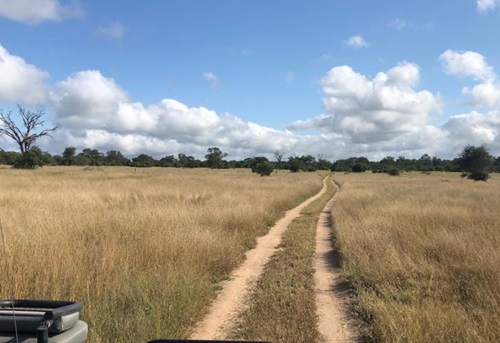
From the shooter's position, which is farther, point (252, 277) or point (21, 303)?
point (252, 277)

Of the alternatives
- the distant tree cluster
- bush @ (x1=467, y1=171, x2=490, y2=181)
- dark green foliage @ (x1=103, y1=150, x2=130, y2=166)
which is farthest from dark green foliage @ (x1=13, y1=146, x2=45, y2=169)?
bush @ (x1=467, y1=171, x2=490, y2=181)

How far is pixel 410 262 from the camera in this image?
8500 mm

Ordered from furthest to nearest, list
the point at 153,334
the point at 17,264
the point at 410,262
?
the point at 410,262
the point at 17,264
the point at 153,334

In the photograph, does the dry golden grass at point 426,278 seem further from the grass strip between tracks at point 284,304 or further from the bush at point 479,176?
the bush at point 479,176

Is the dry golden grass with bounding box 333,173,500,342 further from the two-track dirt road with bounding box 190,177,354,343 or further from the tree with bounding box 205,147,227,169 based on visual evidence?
the tree with bounding box 205,147,227,169

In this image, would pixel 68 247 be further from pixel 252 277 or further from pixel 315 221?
pixel 315 221

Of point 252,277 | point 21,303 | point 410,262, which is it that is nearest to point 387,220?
point 410,262

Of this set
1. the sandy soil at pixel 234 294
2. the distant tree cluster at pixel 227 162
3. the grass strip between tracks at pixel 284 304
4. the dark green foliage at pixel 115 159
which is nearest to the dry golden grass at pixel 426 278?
the grass strip between tracks at pixel 284 304

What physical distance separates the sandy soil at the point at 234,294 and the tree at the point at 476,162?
6181 centimetres

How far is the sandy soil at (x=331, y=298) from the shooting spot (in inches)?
238

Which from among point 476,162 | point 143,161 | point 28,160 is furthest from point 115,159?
point 476,162

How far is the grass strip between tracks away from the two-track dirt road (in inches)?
6.2

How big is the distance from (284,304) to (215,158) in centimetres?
12265

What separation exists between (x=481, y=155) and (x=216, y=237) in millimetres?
69259
